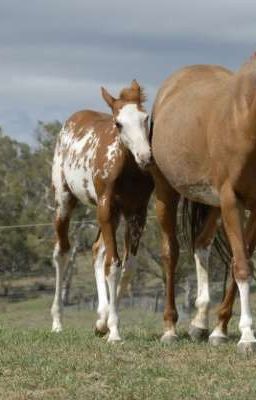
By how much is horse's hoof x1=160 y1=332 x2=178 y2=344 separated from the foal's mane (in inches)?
87.4

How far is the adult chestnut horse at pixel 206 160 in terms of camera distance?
7.14 meters

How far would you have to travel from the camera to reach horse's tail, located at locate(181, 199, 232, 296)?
9.00 m

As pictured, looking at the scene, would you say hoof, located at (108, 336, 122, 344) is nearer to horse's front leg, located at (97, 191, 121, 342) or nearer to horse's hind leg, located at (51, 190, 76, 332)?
horse's front leg, located at (97, 191, 121, 342)

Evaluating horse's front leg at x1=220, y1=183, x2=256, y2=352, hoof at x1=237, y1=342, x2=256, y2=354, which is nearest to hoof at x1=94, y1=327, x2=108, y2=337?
horse's front leg at x1=220, y1=183, x2=256, y2=352

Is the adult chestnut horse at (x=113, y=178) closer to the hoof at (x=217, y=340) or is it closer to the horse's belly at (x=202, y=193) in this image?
the horse's belly at (x=202, y=193)

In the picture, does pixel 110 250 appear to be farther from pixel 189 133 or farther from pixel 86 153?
pixel 86 153

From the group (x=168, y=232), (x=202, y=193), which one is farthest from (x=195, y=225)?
(x=202, y=193)

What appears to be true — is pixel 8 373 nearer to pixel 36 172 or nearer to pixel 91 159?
pixel 91 159

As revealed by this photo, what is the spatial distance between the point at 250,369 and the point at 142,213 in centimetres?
294

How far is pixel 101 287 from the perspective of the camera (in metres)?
9.51

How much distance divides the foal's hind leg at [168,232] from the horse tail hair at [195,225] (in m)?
0.25

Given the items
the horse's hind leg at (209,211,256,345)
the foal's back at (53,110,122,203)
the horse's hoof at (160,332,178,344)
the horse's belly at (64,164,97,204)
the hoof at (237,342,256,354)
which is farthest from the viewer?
the horse's belly at (64,164,97,204)

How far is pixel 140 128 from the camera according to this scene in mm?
8320

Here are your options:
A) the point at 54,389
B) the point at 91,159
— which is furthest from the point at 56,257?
the point at 54,389
